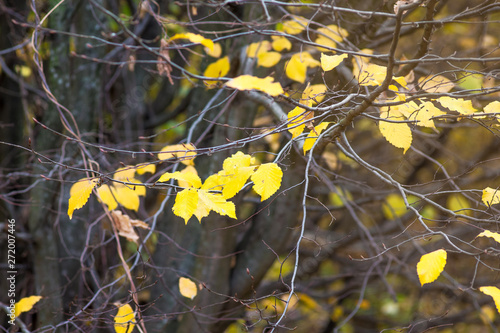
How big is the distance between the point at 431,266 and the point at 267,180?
0.67m

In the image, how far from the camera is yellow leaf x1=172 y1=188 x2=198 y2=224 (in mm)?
1476

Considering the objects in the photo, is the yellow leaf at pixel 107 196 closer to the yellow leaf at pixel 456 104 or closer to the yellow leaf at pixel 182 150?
the yellow leaf at pixel 182 150

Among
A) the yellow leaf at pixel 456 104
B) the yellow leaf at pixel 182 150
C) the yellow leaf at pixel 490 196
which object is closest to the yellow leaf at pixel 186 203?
the yellow leaf at pixel 182 150

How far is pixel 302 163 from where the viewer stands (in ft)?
9.30

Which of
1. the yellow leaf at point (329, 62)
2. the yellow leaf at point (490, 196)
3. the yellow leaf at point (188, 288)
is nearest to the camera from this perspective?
the yellow leaf at point (329, 62)

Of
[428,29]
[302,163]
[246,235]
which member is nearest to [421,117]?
[428,29]

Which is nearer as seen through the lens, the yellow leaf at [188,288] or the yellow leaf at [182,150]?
the yellow leaf at [182,150]

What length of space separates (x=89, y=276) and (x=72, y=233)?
34 centimetres

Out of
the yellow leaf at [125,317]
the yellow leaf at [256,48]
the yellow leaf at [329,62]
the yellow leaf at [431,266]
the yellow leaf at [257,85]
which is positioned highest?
the yellow leaf at [257,85]

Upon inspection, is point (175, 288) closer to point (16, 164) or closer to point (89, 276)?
point (89, 276)

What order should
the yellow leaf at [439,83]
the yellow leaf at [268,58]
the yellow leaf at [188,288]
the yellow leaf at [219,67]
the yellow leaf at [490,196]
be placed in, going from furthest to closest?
1. the yellow leaf at [219,67]
2. the yellow leaf at [268,58]
3. the yellow leaf at [188,288]
4. the yellow leaf at [439,83]
5. the yellow leaf at [490,196]

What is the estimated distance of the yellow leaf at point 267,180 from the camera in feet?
4.88

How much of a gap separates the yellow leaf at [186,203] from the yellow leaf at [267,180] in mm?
222

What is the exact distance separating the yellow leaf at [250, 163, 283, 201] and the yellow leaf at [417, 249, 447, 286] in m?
0.59
